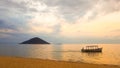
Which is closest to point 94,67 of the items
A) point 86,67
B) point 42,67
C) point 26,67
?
point 86,67

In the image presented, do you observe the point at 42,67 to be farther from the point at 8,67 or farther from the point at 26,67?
the point at 8,67

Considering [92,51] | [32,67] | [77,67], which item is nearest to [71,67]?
[77,67]

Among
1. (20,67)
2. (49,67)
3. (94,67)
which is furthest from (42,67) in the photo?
(94,67)

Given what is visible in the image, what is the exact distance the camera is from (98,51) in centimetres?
9631

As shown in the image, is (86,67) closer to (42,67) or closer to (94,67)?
(94,67)

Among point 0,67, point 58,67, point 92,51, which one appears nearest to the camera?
point 0,67

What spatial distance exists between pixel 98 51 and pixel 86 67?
8165cm

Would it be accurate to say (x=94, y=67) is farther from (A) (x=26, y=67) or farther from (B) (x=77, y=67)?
(A) (x=26, y=67)

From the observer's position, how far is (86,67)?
16484 millimetres

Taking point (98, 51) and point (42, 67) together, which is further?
point (98, 51)

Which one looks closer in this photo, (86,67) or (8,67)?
(8,67)

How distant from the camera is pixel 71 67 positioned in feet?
52.3

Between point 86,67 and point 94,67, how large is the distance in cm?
69

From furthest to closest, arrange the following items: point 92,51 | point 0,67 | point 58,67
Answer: point 92,51 → point 58,67 → point 0,67
